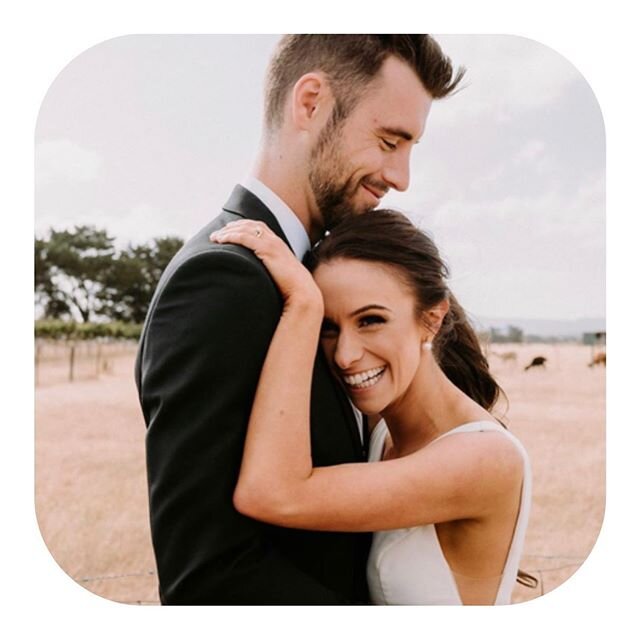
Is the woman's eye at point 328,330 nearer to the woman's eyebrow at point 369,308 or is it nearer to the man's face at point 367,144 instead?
the woman's eyebrow at point 369,308

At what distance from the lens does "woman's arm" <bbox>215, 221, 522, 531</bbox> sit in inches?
81.4

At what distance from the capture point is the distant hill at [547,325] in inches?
101

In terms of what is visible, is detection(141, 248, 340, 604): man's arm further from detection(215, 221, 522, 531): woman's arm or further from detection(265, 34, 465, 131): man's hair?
detection(265, 34, 465, 131): man's hair

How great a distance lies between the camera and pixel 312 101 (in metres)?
2.32

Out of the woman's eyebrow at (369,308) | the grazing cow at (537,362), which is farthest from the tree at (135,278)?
the grazing cow at (537,362)

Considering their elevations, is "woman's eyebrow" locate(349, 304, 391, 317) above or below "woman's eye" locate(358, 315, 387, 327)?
above

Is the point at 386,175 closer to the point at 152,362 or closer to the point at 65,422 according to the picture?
the point at 152,362

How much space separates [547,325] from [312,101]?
3.21 feet

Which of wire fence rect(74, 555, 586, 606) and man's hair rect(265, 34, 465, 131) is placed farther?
wire fence rect(74, 555, 586, 606)

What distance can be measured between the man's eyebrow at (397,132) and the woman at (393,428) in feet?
0.72

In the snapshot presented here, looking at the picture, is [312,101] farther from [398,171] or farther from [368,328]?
[368,328]

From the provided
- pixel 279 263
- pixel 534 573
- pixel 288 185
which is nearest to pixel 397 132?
pixel 288 185

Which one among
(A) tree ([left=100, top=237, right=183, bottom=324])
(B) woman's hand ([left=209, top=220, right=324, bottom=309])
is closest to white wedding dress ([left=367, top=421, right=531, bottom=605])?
(B) woman's hand ([left=209, top=220, right=324, bottom=309])

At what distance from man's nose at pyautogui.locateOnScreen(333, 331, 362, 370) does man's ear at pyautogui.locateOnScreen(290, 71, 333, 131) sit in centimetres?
57
